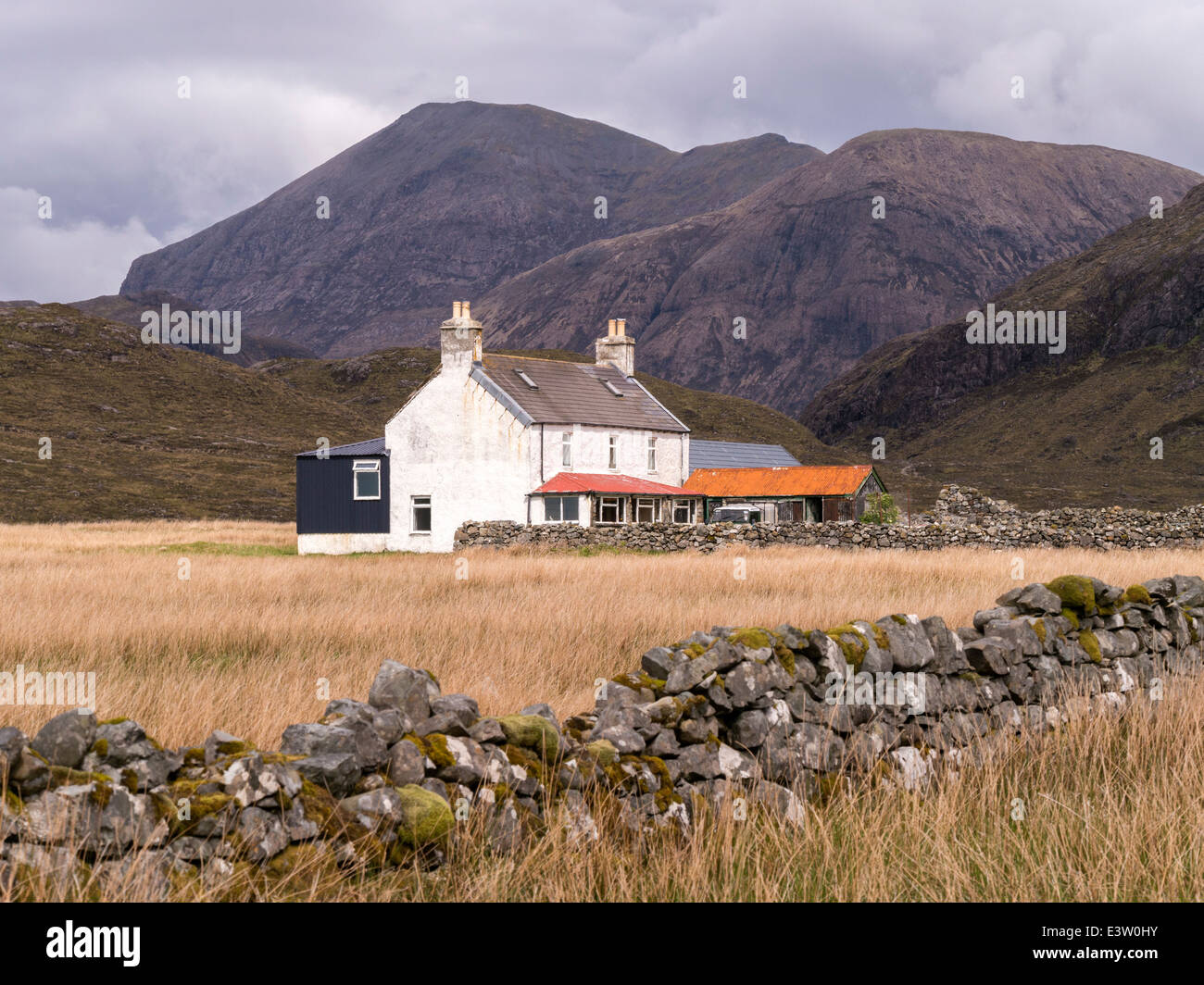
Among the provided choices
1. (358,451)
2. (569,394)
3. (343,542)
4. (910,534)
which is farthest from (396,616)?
(358,451)

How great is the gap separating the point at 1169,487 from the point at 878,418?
85.6 metres

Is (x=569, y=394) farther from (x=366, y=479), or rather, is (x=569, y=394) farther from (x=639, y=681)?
(x=639, y=681)

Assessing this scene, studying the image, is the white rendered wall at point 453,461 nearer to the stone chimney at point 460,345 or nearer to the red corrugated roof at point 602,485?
the stone chimney at point 460,345

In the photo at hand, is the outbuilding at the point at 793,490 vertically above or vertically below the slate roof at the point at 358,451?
below

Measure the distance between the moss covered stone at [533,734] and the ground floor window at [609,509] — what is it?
117ft

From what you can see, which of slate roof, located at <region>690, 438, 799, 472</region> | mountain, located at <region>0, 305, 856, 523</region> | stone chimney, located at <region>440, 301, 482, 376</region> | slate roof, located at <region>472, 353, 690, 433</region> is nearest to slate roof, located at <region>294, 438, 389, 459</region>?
stone chimney, located at <region>440, 301, 482, 376</region>

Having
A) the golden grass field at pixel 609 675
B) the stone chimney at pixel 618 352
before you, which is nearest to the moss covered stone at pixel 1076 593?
the golden grass field at pixel 609 675

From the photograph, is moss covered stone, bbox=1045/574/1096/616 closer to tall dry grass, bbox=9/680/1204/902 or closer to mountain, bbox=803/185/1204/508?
tall dry grass, bbox=9/680/1204/902

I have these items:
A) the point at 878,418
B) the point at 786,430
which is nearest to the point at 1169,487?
the point at 786,430

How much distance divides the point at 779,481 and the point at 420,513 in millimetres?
17381

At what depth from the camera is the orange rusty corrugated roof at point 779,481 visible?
48.6 meters

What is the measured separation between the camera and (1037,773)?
776 cm

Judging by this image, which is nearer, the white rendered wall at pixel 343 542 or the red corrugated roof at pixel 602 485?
the red corrugated roof at pixel 602 485
